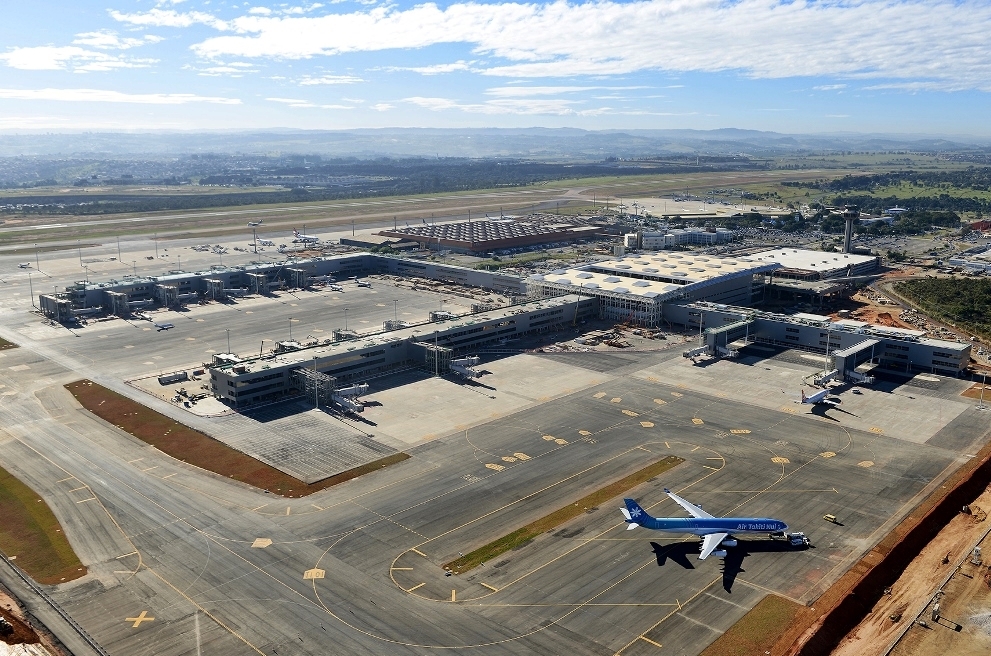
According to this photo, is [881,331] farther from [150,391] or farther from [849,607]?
[150,391]

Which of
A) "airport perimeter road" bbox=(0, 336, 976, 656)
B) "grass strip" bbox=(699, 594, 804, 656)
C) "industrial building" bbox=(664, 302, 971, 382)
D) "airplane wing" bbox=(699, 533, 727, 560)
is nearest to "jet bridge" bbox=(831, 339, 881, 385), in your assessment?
"industrial building" bbox=(664, 302, 971, 382)

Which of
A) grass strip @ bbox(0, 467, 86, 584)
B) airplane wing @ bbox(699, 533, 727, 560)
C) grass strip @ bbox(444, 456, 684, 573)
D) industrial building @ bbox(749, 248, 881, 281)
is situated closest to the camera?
grass strip @ bbox(0, 467, 86, 584)

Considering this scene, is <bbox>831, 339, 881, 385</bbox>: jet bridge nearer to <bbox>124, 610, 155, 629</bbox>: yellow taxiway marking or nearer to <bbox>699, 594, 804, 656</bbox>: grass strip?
<bbox>699, 594, 804, 656</bbox>: grass strip

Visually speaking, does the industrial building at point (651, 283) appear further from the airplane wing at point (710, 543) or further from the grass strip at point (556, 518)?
the airplane wing at point (710, 543)

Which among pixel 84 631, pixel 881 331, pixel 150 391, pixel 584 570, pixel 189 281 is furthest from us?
pixel 189 281

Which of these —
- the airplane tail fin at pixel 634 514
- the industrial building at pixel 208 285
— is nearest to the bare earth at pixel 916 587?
the airplane tail fin at pixel 634 514

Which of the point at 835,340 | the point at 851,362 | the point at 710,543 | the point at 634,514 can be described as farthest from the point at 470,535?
the point at 835,340

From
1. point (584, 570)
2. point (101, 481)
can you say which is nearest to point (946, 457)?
point (584, 570)
